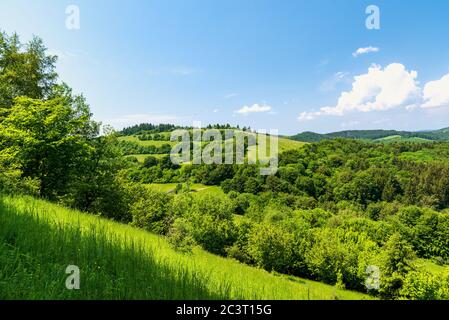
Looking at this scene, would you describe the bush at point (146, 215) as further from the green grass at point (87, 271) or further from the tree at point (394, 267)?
the tree at point (394, 267)

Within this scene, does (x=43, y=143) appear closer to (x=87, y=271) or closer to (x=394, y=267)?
(x=87, y=271)

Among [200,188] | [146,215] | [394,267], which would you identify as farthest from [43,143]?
[200,188]

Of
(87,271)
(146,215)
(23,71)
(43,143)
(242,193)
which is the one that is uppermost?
(23,71)

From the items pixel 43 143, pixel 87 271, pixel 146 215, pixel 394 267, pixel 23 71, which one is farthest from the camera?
pixel 394 267

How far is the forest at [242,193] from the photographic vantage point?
19641 mm

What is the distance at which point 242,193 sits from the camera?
138 metres

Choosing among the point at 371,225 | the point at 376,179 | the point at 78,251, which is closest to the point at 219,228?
the point at 371,225

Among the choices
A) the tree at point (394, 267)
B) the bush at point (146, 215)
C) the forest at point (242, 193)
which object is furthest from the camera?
the tree at point (394, 267)

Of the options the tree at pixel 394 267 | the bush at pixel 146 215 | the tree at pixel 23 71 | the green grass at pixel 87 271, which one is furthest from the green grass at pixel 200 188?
the green grass at pixel 87 271

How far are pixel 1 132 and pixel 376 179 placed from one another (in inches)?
6443

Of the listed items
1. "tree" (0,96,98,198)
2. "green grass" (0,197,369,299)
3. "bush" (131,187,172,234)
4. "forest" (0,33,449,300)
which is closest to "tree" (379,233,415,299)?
"forest" (0,33,449,300)

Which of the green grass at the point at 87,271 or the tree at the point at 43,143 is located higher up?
the tree at the point at 43,143

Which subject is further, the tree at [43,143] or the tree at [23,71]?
the tree at [23,71]
